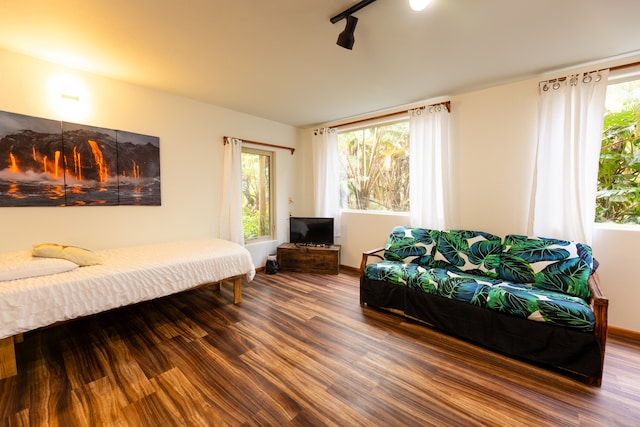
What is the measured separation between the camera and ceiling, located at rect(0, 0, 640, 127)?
1.72 meters

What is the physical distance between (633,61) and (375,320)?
3.27 m

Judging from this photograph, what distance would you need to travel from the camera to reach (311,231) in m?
4.33

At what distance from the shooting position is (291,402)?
163 cm

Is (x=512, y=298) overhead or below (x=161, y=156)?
below

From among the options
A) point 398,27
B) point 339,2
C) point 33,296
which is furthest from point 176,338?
point 398,27

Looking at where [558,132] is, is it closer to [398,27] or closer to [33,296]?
[398,27]

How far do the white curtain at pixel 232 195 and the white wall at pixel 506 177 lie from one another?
A: 294 cm

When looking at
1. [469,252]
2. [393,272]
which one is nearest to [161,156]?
[393,272]

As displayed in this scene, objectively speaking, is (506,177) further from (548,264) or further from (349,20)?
(349,20)

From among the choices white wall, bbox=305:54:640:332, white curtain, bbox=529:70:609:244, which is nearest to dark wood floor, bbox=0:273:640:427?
white wall, bbox=305:54:640:332

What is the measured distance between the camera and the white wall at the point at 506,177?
240cm

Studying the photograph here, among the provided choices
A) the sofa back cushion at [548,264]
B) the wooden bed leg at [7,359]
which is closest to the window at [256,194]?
the wooden bed leg at [7,359]

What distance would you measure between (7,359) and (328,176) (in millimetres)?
3847

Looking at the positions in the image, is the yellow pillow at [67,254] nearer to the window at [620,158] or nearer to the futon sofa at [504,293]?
the futon sofa at [504,293]
